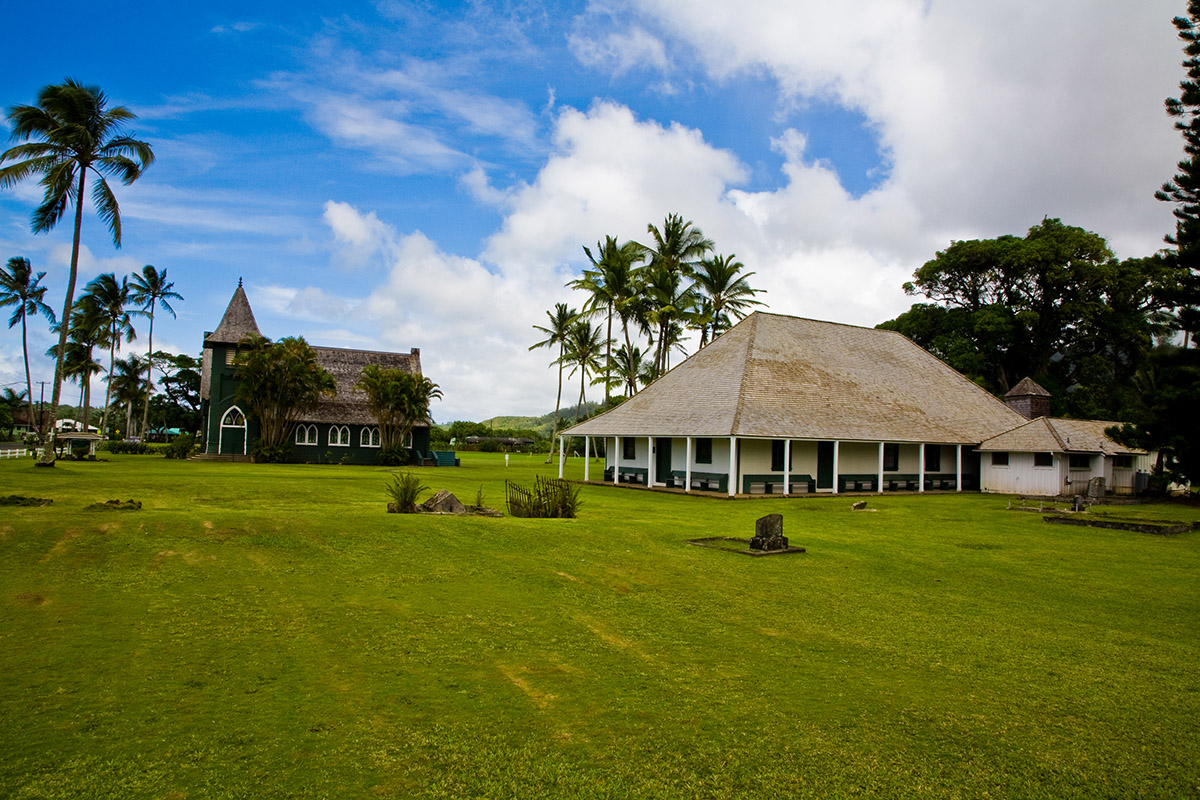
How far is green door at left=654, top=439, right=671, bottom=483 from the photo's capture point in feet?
103

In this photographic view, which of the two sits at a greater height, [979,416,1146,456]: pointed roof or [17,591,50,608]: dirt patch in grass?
[979,416,1146,456]: pointed roof

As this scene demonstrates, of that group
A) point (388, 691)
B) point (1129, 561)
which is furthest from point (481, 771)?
point (1129, 561)

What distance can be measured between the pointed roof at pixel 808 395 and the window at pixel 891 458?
1307 mm

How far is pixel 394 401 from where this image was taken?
46031 millimetres

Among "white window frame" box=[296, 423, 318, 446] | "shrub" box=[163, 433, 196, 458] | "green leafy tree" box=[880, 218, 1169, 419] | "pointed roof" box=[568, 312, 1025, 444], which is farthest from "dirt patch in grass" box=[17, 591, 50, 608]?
"green leafy tree" box=[880, 218, 1169, 419]

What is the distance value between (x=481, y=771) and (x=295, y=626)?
3.42 meters

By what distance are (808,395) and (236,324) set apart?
36657 millimetres

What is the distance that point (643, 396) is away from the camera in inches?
1363

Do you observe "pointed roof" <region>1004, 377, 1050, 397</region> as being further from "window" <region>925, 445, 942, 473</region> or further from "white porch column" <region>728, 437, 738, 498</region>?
"white porch column" <region>728, 437, 738, 498</region>

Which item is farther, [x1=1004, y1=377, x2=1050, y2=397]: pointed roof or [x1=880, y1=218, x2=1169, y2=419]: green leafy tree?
[x1=880, y1=218, x2=1169, y2=419]: green leafy tree

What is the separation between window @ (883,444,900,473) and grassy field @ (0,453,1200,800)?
20973 millimetres

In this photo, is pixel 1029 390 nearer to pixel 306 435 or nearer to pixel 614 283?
pixel 614 283

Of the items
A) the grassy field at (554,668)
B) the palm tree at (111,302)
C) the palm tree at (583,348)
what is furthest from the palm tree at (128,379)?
the grassy field at (554,668)

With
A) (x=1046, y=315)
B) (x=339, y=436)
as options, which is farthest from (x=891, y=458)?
(x=339, y=436)
